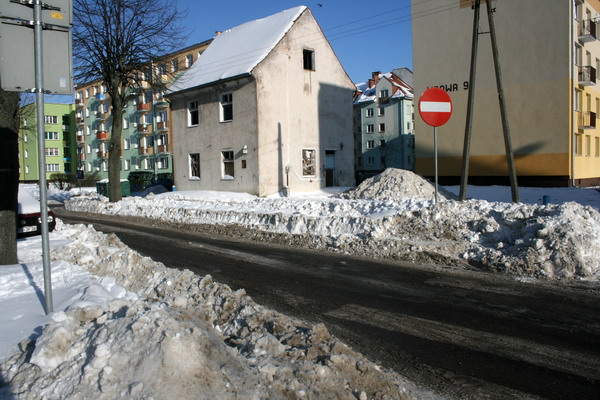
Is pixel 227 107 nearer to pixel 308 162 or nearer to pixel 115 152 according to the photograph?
pixel 308 162

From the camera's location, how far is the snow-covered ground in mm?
3293

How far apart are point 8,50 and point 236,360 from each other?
137 inches

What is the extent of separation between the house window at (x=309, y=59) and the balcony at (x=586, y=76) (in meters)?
16.4

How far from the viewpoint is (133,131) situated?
62.1m

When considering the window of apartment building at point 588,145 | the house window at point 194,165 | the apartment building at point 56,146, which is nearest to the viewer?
the house window at point 194,165

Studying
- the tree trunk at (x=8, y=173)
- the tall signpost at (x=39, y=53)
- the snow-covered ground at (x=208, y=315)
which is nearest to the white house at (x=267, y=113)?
the snow-covered ground at (x=208, y=315)

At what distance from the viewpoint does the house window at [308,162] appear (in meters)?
25.9

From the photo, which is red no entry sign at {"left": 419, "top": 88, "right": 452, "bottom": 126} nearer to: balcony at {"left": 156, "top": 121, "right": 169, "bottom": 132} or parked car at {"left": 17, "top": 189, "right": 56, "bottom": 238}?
parked car at {"left": 17, "top": 189, "right": 56, "bottom": 238}

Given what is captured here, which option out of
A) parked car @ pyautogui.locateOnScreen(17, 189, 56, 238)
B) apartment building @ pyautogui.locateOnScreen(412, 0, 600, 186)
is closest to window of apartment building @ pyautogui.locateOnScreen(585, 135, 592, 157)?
apartment building @ pyautogui.locateOnScreen(412, 0, 600, 186)

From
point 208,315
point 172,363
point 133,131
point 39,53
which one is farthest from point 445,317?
point 133,131

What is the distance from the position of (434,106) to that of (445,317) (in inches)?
253

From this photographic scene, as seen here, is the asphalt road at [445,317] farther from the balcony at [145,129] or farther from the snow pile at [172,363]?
the balcony at [145,129]

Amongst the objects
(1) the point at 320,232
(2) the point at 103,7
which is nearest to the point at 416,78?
(2) the point at 103,7

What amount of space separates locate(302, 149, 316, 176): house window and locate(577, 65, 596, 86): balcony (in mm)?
17106
